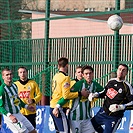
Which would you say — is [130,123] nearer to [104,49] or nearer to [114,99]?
[114,99]

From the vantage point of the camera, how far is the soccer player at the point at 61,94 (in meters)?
11.1

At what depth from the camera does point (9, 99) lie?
12.2 meters

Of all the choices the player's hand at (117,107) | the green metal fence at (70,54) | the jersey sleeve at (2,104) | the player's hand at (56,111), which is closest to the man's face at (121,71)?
the player's hand at (117,107)

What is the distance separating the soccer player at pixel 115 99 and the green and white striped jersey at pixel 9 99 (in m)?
1.98

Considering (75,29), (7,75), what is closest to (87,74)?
(7,75)

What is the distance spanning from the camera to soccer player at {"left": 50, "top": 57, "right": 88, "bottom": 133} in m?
11.1

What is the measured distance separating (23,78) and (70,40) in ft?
14.2

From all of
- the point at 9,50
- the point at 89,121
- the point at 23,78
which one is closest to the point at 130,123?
the point at 89,121

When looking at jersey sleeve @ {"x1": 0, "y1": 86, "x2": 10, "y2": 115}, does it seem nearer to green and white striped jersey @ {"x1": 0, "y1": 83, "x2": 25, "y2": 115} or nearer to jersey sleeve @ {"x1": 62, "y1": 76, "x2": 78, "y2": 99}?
green and white striped jersey @ {"x1": 0, "y1": 83, "x2": 25, "y2": 115}

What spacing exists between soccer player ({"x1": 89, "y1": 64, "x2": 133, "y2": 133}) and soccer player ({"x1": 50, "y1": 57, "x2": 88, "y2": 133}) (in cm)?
47

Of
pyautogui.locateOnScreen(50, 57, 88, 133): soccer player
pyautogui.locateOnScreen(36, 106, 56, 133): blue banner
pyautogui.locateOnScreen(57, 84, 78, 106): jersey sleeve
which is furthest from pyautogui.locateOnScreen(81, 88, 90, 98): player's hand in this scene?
pyautogui.locateOnScreen(36, 106, 56, 133): blue banner

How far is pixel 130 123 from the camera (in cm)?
1317

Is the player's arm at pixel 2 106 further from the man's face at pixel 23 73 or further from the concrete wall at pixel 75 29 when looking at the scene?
the concrete wall at pixel 75 29

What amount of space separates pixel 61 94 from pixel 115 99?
44.2 inches
